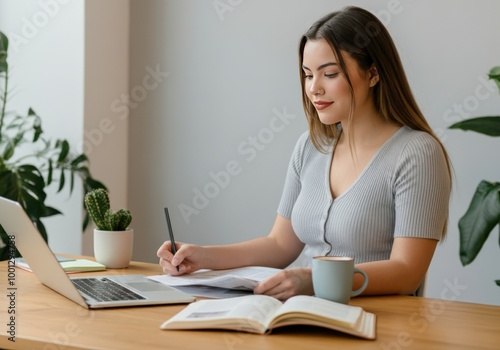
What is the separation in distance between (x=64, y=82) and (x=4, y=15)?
43 cm

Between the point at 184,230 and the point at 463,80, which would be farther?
the point at 184,230

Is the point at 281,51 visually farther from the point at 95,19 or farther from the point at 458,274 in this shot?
the point at 458,274

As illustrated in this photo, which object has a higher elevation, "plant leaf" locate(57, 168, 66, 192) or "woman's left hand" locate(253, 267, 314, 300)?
"plant leaf" locate(57, 168, 66, 192)

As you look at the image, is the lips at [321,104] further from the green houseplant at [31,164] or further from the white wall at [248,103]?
the green houseplant at [31,164]

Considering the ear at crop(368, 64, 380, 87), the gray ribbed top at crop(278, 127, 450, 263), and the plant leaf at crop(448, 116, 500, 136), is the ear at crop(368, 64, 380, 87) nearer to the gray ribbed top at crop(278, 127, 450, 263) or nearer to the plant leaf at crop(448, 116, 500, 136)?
the gray ribbed top at crop(278, 127, 450, 263)

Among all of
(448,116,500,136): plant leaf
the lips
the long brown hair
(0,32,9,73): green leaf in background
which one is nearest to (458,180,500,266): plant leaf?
(448,116,500,136): plant leaf

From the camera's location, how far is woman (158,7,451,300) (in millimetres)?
1688

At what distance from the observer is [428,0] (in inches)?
105

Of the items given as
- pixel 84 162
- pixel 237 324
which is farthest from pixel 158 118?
pixel 237 324

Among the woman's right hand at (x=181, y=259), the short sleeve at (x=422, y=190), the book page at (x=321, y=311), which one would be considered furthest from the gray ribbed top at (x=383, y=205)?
the book page at (x=321, y=311)

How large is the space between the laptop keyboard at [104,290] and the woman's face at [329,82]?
2.33ft

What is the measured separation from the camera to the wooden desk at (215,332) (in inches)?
43.1

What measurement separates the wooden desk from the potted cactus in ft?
1.08

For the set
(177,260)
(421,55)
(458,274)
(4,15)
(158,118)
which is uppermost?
(4,15)
